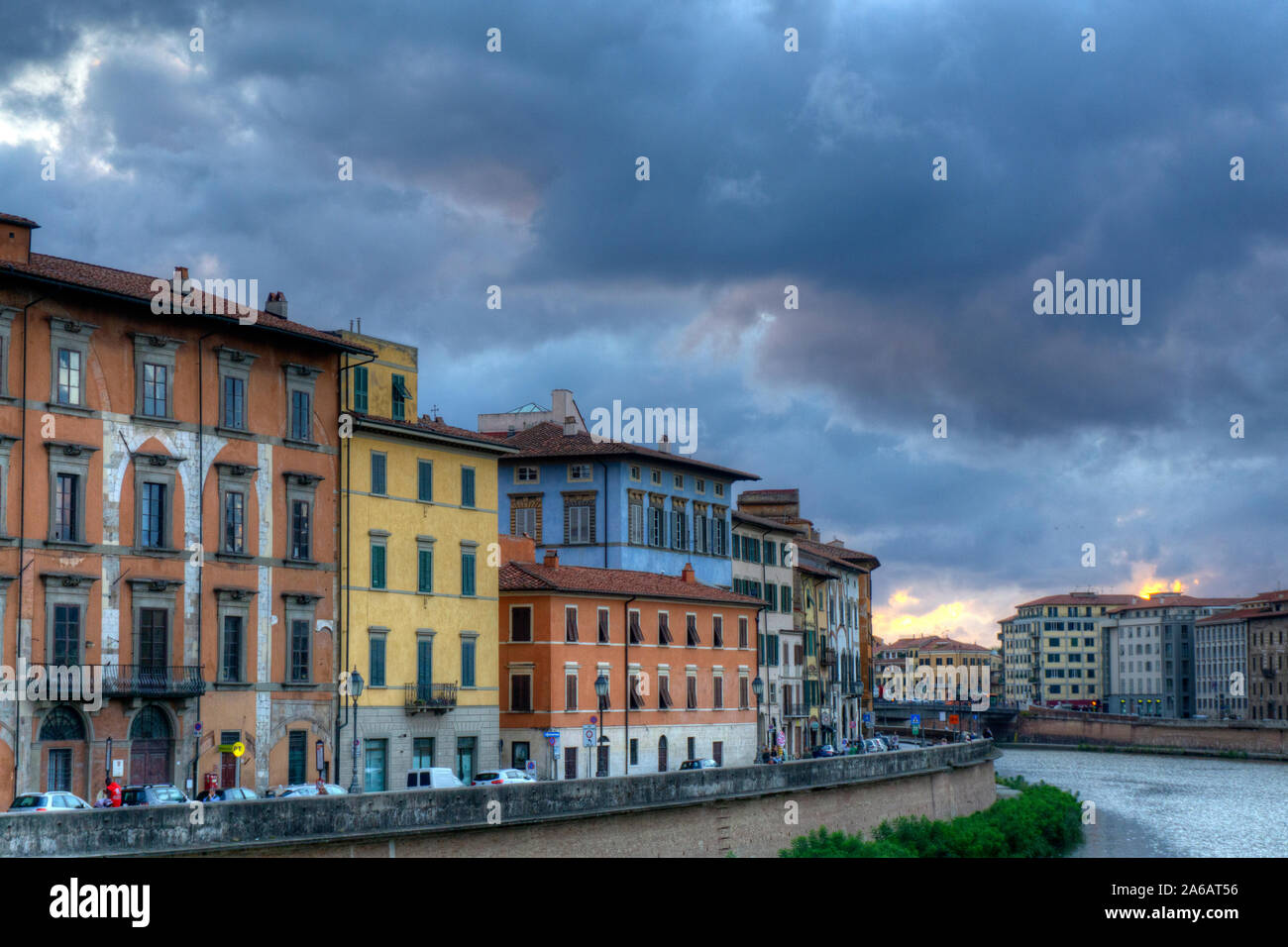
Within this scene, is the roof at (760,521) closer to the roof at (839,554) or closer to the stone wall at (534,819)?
the roof at (839,554)

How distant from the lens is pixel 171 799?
37.2 m

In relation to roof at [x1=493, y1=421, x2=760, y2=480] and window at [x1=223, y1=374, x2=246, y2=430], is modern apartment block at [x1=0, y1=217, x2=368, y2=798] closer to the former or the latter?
window at [x1=223, y1=374, x2=246, y2=430]

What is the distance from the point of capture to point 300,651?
166 feet

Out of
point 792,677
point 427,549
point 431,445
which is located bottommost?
point 792,677

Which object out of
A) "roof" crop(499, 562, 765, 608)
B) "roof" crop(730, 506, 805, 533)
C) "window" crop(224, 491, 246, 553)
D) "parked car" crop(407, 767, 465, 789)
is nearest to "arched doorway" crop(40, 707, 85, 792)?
"window" crop(224, 491, 246, 553)

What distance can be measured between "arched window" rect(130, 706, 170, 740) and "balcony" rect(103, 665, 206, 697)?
743 mm

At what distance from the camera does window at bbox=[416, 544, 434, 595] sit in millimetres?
55750

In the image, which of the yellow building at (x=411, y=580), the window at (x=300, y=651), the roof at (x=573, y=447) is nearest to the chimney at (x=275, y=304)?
the yellow building at (x=411, y=580)

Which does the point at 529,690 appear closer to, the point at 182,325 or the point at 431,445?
the point at 431,445

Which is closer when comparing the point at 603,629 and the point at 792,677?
the point at 603,629

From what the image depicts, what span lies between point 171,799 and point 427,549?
19920mm

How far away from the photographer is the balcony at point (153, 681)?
145 feet
